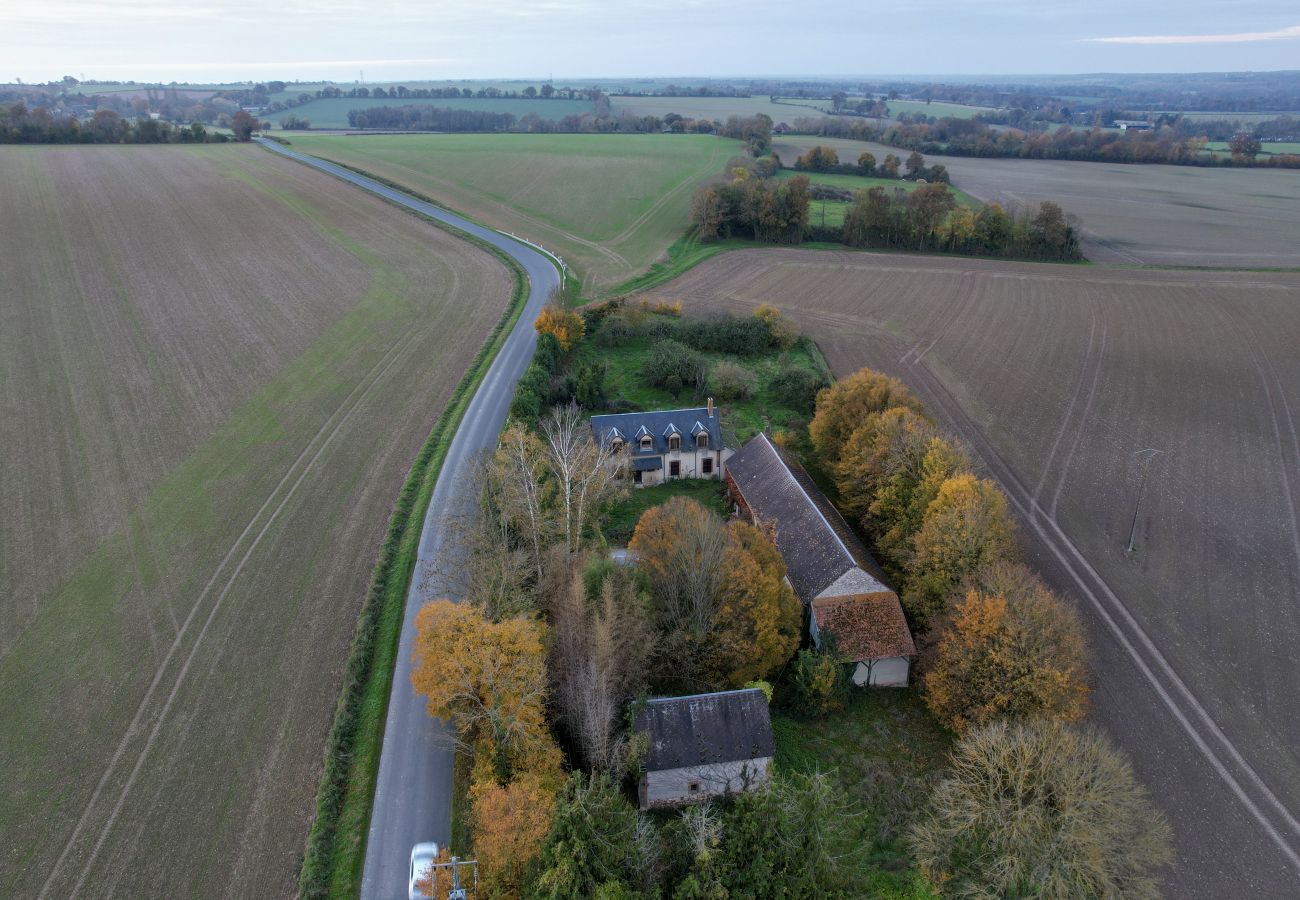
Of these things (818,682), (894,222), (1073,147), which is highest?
(1073,147)

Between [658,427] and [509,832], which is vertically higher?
[658,427]

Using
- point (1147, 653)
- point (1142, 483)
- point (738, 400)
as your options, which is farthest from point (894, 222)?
point (1147, 653)

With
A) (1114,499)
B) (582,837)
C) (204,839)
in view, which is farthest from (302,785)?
(1114,499)

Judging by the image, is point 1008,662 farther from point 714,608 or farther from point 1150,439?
point 1150,439

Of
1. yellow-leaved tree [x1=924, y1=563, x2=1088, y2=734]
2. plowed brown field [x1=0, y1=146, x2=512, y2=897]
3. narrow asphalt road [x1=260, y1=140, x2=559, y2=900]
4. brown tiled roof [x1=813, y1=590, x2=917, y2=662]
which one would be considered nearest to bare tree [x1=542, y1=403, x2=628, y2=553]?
narrow asphalt road [x1=260, y1=140, x2=559, y2=900]

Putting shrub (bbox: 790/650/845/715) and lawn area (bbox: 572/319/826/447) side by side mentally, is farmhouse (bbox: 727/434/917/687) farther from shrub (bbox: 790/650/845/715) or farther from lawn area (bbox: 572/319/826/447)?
lawn area (bbox: 572/319/826/447)

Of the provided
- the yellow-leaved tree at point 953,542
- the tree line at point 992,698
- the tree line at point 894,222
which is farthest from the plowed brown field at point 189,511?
the tree line at point 894,222
